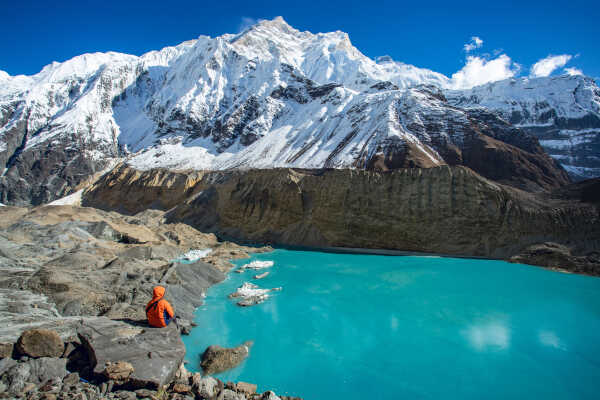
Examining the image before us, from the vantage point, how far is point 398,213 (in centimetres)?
3572

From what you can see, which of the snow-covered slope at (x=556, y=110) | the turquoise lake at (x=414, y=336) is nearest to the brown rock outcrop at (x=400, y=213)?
the turquoise lake at (x=414, y=336)

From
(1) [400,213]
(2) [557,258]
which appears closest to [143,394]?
(2) [557,258]

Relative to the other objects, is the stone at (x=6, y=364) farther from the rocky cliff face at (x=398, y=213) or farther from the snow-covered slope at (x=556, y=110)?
the snow-covered slope at (x=556, y=110)

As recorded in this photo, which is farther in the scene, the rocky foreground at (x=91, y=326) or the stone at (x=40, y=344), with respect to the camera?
the stone at (x=40, y=344)

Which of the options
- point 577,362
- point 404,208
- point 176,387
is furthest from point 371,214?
point 176,387

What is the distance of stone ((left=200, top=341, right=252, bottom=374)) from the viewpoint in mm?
10125

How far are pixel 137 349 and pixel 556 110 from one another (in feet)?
487

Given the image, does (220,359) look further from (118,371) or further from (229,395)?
(118,371)

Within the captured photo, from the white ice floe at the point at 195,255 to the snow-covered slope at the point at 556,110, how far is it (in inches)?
3496

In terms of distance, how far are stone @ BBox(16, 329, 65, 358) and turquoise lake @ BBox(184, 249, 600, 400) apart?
14.6 ft

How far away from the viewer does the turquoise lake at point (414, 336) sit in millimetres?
9734

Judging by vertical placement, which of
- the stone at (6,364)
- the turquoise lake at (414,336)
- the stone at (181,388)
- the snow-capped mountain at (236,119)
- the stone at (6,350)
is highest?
the snow-capped mountain at (236,119)

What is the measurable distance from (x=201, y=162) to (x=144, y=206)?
79.1 ft

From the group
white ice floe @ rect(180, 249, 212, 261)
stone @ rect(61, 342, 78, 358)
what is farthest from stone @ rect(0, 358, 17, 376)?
white ice floe @ rect(180, 249, 212, 261)
